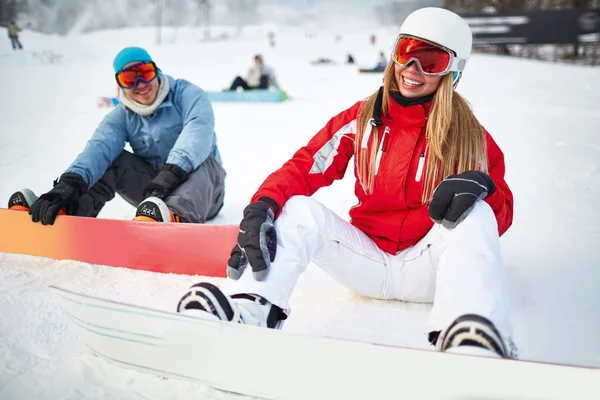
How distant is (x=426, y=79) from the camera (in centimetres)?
136

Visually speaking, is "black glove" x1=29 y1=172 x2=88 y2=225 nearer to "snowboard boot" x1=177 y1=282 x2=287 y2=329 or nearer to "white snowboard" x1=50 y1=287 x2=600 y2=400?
"white snowboard" x1=50 y1=287 x2=600 y2=400

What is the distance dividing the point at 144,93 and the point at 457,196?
63.0 inches

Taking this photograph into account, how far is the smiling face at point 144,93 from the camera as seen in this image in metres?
2.16

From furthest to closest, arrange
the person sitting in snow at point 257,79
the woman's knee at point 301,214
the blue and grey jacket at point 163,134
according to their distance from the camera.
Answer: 1. the person sitting in snow at point 257,79
2. the blue and grey jacket at point 163,134
3. the woman's knee at point 301,214

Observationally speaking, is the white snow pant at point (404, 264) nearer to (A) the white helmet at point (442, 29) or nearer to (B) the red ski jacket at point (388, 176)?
(B) the red ski jacket at point (388, 176)

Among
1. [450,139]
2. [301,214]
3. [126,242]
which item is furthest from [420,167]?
[126,242]

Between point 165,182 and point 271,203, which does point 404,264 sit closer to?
point 271,203

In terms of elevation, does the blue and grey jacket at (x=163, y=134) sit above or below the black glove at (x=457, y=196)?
below

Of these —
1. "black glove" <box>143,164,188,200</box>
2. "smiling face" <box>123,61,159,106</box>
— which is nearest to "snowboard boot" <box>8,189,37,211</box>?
"black glove" <box>143,164,188,200</box>

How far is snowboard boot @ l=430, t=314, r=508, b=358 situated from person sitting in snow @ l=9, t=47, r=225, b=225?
1.32m

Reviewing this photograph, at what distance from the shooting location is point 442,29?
1356 mm

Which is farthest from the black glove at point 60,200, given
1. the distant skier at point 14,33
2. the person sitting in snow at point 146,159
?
the distant skier at point 14,33

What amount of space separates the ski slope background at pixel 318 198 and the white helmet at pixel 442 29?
843mm

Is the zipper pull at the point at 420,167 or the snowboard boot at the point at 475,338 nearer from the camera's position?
the snowboard boot at the point at 475,338
